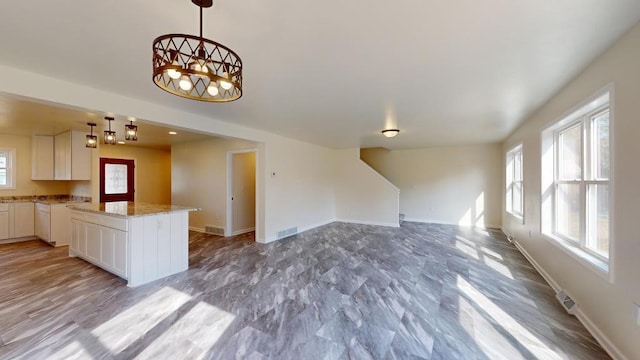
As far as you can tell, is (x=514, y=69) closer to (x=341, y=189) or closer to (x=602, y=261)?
(x=602, y=261)

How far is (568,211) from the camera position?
313cm

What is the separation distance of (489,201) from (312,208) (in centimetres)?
502

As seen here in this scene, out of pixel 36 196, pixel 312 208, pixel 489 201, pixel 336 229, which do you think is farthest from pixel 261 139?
pixel 489 201

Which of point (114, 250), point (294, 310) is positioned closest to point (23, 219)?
point (114, 250)

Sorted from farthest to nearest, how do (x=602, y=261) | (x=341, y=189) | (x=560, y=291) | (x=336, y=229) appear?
(x=341, y=189), (x=336, y=229), (x=560, y=291), (x=602, y=261)

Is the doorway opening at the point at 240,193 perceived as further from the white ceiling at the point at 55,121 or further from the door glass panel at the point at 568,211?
the door glass panel at the point at 568,211

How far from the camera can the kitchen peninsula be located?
3.21 metres

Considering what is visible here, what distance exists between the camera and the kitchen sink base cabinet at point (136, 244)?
3.21 metres

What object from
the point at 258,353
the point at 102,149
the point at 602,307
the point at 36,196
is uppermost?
the point at 102,149

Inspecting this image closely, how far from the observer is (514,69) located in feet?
7.64

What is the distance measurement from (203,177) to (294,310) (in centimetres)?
488

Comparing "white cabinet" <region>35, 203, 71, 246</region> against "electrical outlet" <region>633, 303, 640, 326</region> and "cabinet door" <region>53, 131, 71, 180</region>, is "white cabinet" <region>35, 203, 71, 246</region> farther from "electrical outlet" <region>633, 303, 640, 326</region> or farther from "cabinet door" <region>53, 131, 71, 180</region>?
"electrical outlet" <region>633, 303, 640, 326</region>

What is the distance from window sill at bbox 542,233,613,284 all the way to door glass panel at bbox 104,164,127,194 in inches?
384

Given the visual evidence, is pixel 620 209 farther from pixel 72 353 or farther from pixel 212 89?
pixel 72 353
